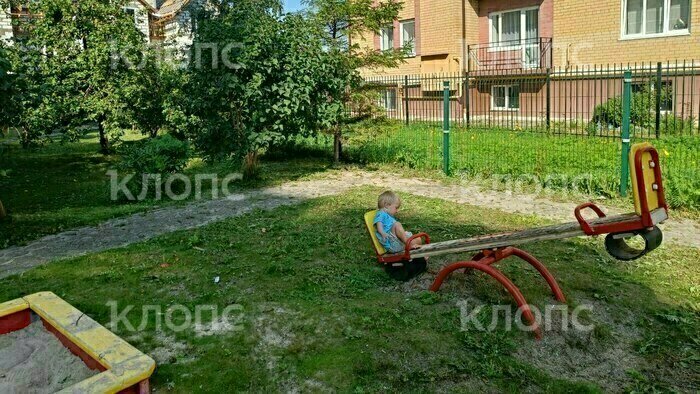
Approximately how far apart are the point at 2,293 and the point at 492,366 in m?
4.43

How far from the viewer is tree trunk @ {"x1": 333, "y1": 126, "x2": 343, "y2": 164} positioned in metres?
12.5

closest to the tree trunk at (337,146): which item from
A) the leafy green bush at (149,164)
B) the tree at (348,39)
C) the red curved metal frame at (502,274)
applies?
the tree at (348,39)

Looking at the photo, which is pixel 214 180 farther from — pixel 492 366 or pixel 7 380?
pixel 492 366

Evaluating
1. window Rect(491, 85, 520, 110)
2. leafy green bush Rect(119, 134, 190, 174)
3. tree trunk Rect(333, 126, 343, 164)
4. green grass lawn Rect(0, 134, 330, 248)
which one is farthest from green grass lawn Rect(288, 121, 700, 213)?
window Rect(491, 85, 520, 110)

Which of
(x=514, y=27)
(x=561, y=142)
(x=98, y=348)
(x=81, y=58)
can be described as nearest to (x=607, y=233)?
(x=98, y=348)

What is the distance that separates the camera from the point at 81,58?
12977 millimetres

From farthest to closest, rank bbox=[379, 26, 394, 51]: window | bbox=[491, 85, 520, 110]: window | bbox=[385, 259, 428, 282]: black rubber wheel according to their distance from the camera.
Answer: bbox=[379, 26, 394, 51]: window
bbox=[491, 85, 520, 110]: window
bbox=[385, 259, 428, 282]: black rubber wheel

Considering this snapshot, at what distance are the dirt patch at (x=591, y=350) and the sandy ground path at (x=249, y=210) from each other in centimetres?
265

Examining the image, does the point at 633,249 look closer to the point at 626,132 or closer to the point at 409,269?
the point at 409,269

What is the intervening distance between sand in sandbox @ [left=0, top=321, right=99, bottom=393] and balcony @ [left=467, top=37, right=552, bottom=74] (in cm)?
1739

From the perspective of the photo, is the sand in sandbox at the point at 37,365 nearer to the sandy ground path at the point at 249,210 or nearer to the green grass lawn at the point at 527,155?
the sandy ground path at the point at 249,210

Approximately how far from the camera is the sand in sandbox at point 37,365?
12.1ft

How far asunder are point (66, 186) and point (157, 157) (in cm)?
294

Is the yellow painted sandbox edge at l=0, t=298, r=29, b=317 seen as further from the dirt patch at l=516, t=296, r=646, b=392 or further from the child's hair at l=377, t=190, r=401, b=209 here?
the dirt patch at l=516, t=296, r=646, b=392
